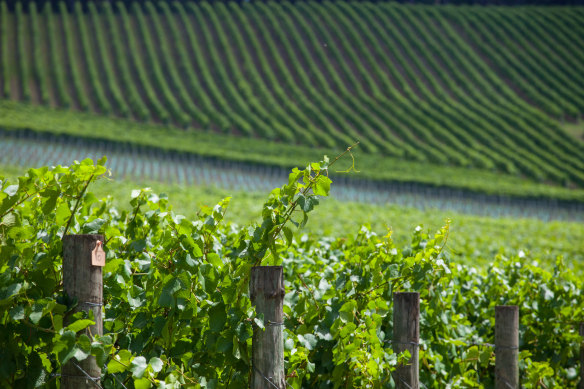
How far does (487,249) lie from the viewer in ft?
37.7

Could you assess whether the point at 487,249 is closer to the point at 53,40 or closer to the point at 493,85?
the point at 493,85

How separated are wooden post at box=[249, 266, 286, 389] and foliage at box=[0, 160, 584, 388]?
6cm

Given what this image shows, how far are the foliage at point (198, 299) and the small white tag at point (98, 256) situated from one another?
0.53ft

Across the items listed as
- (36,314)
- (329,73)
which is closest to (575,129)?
(329,73)

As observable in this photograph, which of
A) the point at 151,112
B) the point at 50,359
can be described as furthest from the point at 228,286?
the point at 151,112

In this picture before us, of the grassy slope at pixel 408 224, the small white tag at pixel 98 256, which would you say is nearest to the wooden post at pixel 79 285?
the small white tag at pixel 98 256

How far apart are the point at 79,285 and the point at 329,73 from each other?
4567cm

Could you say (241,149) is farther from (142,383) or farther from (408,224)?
(142,383)

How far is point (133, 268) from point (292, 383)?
2.87 ft

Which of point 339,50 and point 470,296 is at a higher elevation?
point 339,50

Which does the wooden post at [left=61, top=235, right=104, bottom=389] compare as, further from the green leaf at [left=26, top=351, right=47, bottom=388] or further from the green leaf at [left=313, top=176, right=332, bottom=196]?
the green leaf at [left=313, top=176, right=332, bottom=196]

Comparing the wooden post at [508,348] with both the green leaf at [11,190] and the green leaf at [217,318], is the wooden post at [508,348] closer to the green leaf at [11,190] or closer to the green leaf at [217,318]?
the green leaf at [217,318]

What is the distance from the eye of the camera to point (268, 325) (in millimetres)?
2324

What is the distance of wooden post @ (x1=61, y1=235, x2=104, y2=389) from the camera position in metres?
2.09
